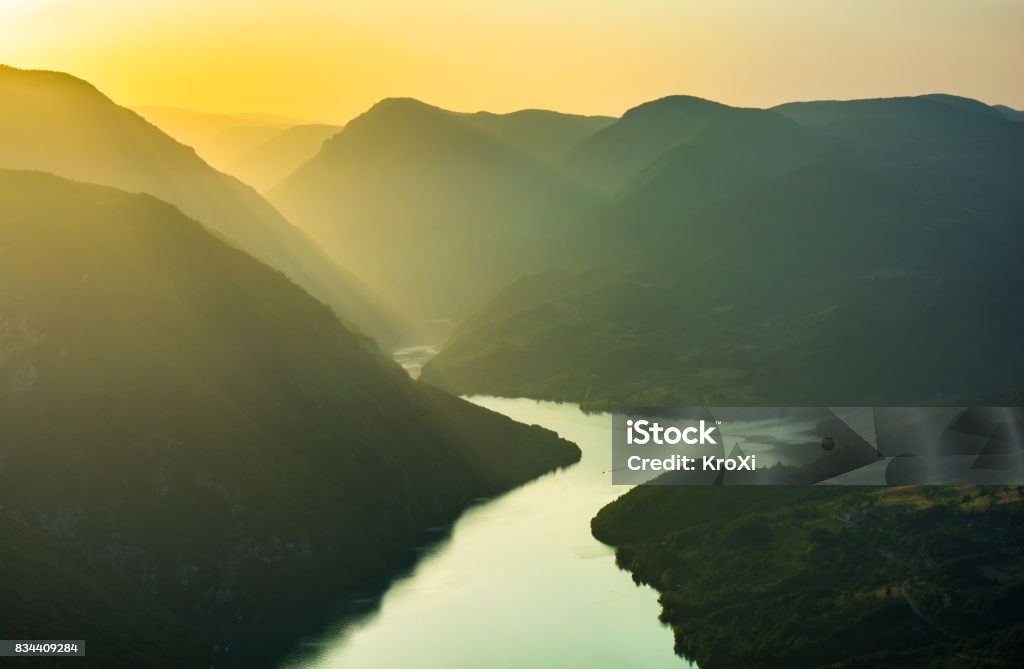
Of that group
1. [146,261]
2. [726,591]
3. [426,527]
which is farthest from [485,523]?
[146,261]

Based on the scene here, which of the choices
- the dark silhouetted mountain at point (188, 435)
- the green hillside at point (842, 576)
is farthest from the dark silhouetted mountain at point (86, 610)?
the green hillside at point (842, 576)

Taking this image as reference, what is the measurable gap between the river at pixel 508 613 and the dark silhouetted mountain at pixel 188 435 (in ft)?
22.6

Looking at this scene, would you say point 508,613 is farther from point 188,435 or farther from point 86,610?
point 86,610

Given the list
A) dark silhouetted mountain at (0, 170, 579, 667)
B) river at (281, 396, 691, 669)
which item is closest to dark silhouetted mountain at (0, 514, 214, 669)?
dark silhouetted mountain at (0, 170, 579, 667)

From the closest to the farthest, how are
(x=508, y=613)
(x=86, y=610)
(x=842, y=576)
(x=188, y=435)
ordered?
(x=86, y=610)
(x=842, y=576)
(x=508, y=613)
(x=188, y=435)

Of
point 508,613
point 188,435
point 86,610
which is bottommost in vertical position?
point 508,613

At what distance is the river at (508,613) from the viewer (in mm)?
123500

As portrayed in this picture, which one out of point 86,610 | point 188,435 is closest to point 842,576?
point 86,610

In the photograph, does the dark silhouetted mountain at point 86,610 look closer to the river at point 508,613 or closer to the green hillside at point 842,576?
the river at point 508,613

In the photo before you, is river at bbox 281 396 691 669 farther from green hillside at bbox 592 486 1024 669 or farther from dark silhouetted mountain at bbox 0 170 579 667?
dark silhouetted mountain at bbox 0 170 579 667

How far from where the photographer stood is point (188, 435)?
486 feet

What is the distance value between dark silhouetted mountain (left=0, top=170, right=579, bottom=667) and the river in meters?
6.89

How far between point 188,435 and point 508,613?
145 feet

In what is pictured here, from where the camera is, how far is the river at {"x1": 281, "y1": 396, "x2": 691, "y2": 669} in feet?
405
